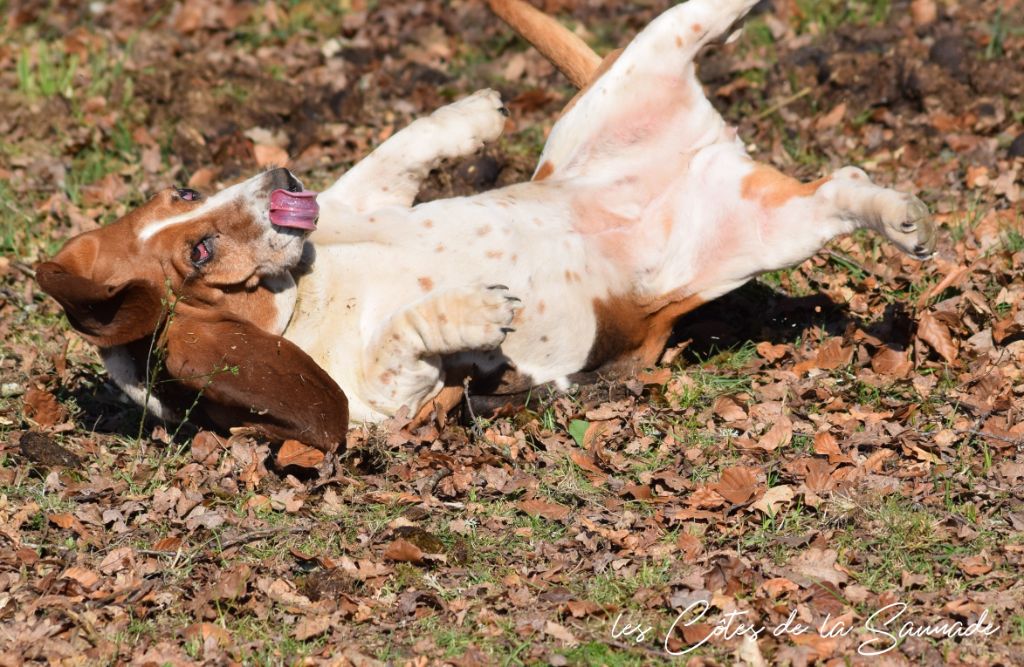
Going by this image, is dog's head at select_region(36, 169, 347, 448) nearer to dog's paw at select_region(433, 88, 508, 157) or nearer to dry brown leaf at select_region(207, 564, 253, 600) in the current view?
dry brown leaf at select_region(207, 564, 253, 600)

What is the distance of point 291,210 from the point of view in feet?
15.9

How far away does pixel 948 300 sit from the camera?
218 inches

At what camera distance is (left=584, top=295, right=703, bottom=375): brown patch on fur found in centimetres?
535

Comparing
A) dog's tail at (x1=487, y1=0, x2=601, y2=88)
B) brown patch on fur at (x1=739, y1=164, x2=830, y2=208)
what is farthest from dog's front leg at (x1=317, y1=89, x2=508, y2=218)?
brown patch on fur at (x1=739, y1=164, x2=830, y2=208)

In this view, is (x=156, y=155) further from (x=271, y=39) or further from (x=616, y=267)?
(x=616, y=267)

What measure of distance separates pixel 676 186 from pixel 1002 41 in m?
3.03

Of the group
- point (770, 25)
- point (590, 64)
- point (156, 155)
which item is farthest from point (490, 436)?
point (770, 25)

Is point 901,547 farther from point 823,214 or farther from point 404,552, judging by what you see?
point 404,552

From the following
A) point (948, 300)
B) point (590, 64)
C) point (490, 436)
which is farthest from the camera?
point (590, 64)

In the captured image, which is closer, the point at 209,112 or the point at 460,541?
the point at 460,541

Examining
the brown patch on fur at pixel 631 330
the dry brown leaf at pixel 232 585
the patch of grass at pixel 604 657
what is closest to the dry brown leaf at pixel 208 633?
the dry brown leaf at pixel 232 585

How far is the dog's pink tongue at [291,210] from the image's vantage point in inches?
190

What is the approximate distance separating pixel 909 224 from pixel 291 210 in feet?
7.36

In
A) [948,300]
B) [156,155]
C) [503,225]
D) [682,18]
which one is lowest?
[156,155]
